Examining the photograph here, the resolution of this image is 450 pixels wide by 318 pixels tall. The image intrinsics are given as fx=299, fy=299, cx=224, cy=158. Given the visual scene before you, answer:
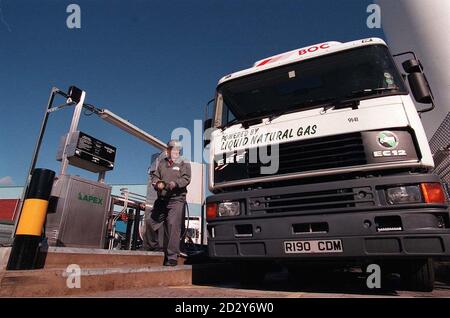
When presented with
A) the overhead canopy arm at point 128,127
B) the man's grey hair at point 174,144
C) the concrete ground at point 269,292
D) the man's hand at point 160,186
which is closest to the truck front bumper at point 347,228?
the concrete ground at point 269,292

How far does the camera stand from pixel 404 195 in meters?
2.64

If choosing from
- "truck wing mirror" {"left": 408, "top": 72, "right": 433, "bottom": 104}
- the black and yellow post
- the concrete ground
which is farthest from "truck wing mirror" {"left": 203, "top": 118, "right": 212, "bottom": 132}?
"truck wing mirror" {"left": 408, "top": 72, "right": 433, "bottom": 104}

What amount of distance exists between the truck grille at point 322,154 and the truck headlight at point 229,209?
1.45 feet

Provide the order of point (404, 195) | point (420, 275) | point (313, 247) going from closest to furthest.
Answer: point (404, 195)
point (313, 247)
point (420, 275)

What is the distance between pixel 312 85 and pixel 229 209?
187 cm

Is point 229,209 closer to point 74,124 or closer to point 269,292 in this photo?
point 269,292

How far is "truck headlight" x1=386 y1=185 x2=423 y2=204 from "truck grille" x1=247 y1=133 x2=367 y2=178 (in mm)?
366

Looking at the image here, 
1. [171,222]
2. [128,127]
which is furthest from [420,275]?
[128,127]

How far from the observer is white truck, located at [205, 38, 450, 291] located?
2633 millimetres

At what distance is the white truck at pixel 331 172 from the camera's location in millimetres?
2633

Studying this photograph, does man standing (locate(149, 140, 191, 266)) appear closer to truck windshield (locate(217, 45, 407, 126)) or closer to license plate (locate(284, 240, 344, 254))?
truck windshield (locate(217, 45, 407, 126))

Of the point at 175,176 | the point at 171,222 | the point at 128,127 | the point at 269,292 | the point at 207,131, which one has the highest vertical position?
the point at 128,127
